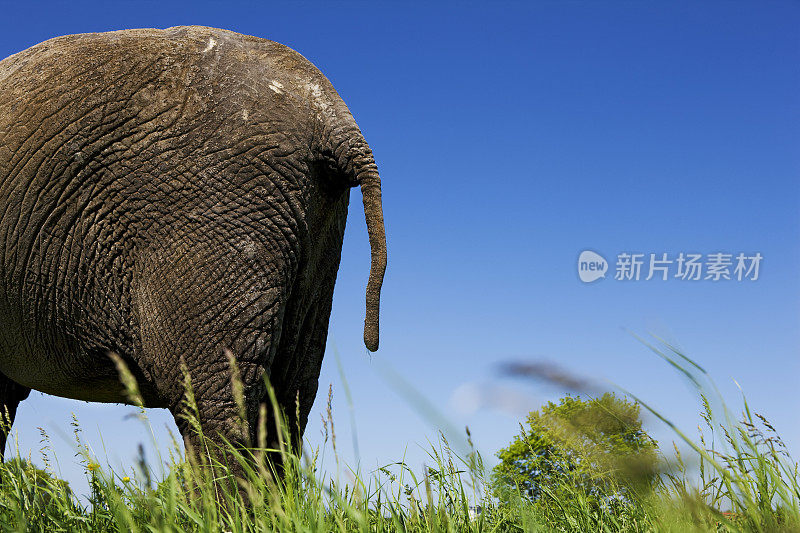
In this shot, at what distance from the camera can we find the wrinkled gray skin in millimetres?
3551

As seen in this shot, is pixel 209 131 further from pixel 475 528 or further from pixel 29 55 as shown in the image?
pixel 475 528

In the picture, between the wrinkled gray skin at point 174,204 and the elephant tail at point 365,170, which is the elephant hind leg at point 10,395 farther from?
the elephant tail at point 365,170

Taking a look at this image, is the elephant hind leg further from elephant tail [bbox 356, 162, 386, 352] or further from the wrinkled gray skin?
elephant tail [bbox 356, 162, 386, 352]

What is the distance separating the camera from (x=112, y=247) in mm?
3650

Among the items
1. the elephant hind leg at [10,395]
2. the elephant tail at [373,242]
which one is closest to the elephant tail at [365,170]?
the elephant tail at [373,242]

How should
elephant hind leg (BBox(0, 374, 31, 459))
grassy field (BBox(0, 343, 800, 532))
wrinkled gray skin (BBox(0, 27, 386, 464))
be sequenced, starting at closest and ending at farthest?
1. grassy field (BBox(0, 343, 800, 532))
2. wrinkled gray skin (BBox(0, 27, 386, 464))
3. elephant hind leg (BBox(0, 374, 31, 459))

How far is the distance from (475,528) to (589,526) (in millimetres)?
583

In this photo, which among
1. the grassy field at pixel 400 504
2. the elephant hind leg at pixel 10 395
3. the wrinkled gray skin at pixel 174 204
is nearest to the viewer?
the grassy field at pixel 400 504

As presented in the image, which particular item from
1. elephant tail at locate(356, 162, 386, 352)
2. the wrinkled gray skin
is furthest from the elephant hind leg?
elephant tail at locate(356, 162, 386, 352)

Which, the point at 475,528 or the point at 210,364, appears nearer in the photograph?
the point at 475,528

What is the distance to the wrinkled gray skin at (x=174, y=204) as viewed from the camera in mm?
3551

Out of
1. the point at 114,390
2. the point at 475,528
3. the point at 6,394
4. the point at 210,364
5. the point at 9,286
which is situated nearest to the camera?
the point at 475,528

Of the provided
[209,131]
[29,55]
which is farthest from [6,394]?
[209,131]

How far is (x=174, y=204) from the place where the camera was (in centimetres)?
357
